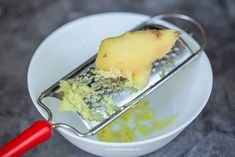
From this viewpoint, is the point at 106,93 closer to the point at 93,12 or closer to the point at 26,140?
the point at 26,140

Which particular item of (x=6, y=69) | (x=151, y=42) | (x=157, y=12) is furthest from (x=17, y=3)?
(x=151, y=42)

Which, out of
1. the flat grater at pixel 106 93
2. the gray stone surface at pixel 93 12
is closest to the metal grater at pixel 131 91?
the flat grater at pixel 106 93

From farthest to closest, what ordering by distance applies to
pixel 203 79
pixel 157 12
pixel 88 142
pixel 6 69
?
pixel 157 12 < pixel 6 69 < pixel 203 79 < pixel 88 142

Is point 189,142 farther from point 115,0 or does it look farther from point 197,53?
point 115,0

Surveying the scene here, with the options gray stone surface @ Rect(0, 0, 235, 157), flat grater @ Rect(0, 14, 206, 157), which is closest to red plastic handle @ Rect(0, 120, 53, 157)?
flat grater @ Rect(0, 14, 206, 157)

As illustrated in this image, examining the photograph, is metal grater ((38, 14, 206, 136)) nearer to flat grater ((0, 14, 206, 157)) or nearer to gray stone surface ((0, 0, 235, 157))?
flat grater ((0, 14, 206, 157))

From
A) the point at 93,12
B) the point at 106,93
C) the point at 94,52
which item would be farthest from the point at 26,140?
the point at 93,12

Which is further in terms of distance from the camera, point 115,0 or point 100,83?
point 115,0
